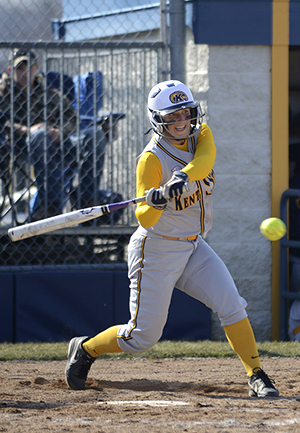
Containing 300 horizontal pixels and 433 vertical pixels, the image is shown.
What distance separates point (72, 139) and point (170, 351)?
Answer: 7.10 ft

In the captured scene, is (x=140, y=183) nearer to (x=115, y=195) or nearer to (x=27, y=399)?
(x=27, y=399)

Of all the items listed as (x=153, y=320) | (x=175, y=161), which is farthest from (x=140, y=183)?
(x=153, y=320)

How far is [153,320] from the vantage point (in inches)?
143

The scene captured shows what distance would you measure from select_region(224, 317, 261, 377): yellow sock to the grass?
4.54ft

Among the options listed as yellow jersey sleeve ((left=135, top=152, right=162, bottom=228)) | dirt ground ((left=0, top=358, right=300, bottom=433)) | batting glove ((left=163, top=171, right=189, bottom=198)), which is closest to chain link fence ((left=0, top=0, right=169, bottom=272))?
dirt ground ((left=0, top=358, right=300, bottom=433))

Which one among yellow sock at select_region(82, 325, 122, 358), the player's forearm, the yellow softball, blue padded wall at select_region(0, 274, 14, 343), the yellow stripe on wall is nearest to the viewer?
the player's forearm

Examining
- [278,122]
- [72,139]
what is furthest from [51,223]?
[278,122]

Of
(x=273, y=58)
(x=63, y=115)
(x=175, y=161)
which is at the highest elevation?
(x=273, y=58)

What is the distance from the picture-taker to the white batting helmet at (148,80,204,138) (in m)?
3.65

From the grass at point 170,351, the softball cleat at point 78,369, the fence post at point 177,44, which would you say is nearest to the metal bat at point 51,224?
the softball cleat at point 78,369

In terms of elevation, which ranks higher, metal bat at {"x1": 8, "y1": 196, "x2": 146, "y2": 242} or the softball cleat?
metal bat at {"x1": 8, "y1": 196, "x2": 146, "y2": 242}

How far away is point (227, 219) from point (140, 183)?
2.52 meters

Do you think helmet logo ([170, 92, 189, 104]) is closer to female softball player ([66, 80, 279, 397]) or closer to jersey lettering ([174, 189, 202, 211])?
female softball player ([66, 80, 279, 397])

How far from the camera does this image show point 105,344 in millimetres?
3842
